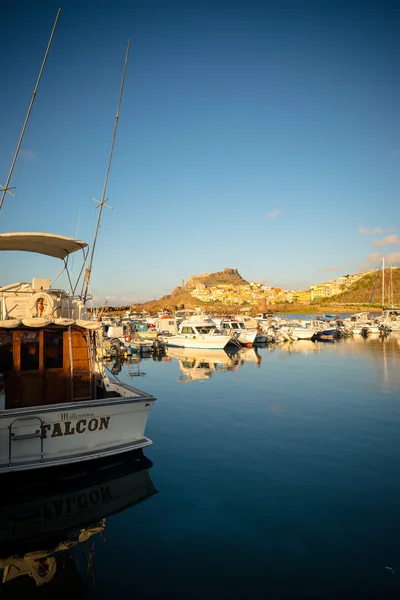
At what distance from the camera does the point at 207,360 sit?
37906 millimetres

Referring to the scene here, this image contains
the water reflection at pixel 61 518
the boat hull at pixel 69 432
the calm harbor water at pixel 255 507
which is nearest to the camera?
the calm harbor water at pixel 255 507

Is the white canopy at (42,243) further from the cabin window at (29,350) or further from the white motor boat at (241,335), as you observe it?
the white motor boat at (241,335)

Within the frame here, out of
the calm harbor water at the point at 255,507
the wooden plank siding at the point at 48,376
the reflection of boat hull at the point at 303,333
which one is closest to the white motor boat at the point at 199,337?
the reflection of boat hull at the point at 303,333

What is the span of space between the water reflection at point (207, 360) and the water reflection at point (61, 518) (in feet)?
51.3

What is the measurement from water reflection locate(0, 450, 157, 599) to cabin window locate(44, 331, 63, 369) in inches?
117

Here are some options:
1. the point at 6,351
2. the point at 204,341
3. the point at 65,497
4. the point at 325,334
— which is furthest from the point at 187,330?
the point at 65,497

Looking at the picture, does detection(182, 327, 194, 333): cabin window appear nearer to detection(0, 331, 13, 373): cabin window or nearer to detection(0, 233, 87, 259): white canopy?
detection(0, 233, 87, 259): white canopy

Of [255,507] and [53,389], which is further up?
[53,389]

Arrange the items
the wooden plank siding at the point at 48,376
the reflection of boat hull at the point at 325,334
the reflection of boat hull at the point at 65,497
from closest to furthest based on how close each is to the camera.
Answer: the reflection of boat hull at the point at 65,497 → the wooden plank siding at the point at 48,376 → the reflection of boat hull at the point at 325,334

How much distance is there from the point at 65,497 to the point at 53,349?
159 inches

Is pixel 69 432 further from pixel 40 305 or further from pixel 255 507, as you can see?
pixel 255 507

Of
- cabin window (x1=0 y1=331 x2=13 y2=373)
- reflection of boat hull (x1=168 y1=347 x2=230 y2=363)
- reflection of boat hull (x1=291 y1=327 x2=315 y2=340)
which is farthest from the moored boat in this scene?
reflection of boat hull (x1=291 y1=327 x2=315 y2=340)

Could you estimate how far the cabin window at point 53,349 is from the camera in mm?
11609

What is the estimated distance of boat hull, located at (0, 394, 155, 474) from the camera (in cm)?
947
